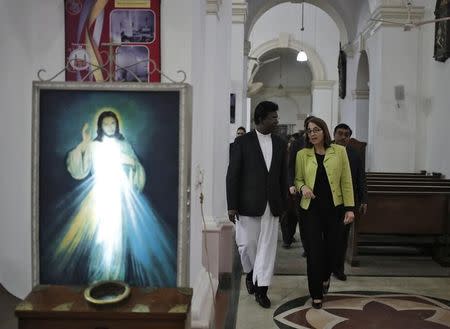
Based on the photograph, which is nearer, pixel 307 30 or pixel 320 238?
pixel 320 238

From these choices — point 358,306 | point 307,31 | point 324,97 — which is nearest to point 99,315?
point 358,306

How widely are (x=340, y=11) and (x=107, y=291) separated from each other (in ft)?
50.4

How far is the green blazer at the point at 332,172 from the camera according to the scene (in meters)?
4.63

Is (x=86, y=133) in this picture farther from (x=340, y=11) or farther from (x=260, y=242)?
(x=340, y=11)

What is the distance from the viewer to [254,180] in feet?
15.8

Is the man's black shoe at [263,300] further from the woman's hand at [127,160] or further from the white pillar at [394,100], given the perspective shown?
the white pillar at [394,100]

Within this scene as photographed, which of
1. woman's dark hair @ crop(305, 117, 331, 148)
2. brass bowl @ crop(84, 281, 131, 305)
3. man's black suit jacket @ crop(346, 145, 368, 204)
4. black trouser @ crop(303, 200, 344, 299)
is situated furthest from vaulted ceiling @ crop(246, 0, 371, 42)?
brass bowl @ crop(84, 281, 131, 305)

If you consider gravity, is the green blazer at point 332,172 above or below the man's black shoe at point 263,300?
above

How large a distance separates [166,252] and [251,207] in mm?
2263

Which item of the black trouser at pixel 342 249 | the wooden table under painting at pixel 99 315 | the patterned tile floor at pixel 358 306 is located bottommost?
the patterned tile floor at pixel 358 306

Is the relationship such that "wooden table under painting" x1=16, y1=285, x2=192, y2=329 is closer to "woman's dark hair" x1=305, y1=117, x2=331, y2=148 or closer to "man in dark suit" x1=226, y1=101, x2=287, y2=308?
"man in dark suit" x1=226, y1=101, x2=287, y2=308

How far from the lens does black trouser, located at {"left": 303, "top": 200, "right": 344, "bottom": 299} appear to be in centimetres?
462

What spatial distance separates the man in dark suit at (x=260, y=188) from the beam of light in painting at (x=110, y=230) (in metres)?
2.26

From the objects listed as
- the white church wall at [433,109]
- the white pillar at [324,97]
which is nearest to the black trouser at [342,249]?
the white church wall at [433,109]
